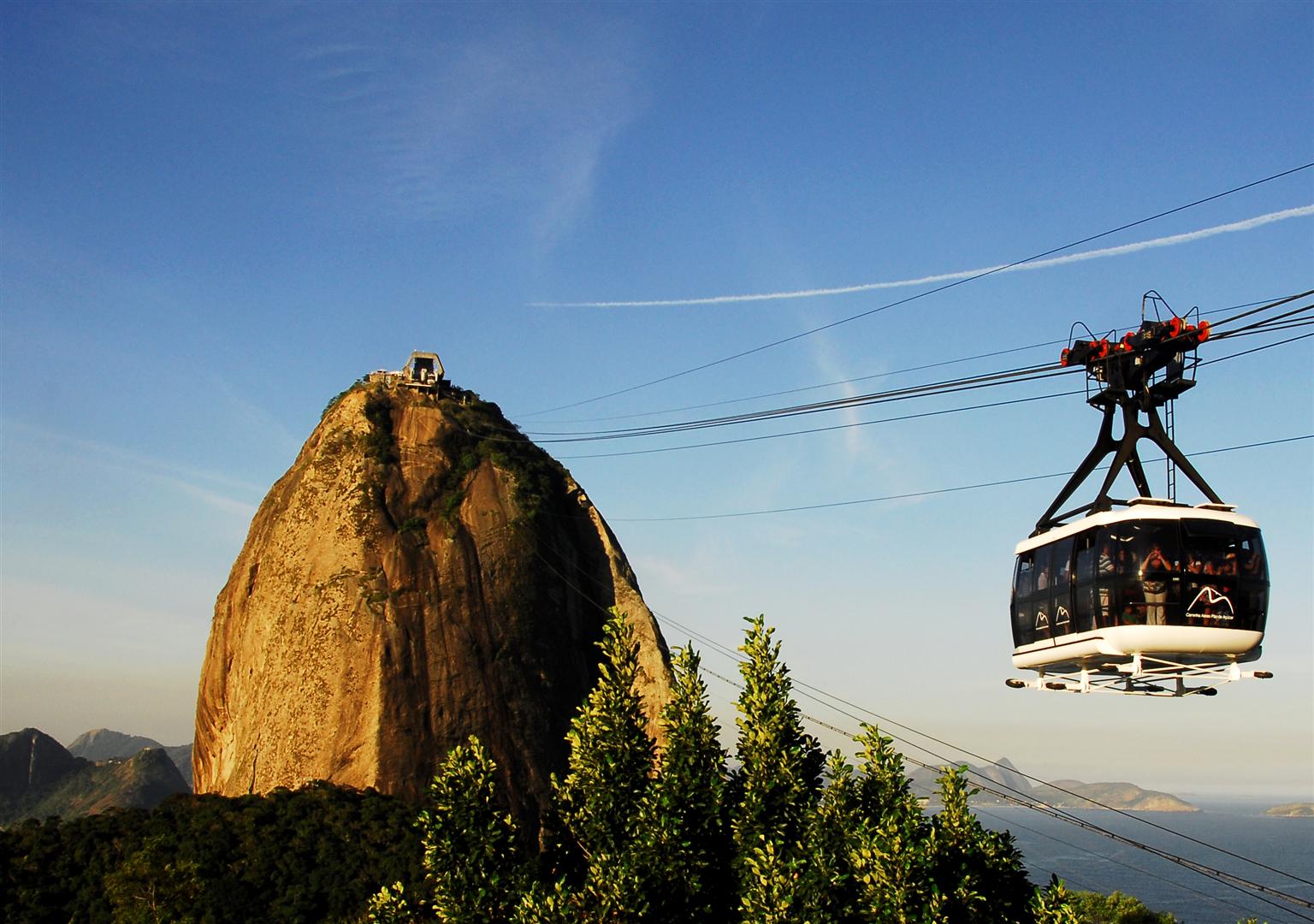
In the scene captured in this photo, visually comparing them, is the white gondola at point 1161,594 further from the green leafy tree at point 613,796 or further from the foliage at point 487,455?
the foliage at point 487,455

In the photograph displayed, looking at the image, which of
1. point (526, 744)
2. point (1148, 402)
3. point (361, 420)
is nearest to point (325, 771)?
point (526, 744)

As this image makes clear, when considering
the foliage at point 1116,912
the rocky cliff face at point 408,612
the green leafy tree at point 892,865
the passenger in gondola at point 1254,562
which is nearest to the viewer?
the green leafy tree at point 892,865

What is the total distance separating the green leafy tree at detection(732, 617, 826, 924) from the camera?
20391 millimetres

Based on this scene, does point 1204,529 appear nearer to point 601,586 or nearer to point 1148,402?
point 1148,402

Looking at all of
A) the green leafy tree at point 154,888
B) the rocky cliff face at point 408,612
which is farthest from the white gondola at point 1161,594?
the rocky cliff face at point 408,612

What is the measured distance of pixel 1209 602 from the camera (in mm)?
20172

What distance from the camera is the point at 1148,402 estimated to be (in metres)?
21.9

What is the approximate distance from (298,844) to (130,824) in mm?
8108

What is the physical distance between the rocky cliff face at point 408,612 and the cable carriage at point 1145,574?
1530 inches

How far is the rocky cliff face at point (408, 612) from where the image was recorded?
5841cm

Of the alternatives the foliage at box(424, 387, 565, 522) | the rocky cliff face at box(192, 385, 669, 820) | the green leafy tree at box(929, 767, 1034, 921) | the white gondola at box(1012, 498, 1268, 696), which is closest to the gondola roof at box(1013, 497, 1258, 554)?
the white gondola at box(1012, 498, 1268, 696)

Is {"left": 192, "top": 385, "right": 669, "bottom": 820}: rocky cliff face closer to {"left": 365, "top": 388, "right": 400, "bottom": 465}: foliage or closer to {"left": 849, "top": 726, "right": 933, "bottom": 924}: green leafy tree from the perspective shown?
{"left": 365, "top": 388, "right": 400, "bottom": 465}: foliage

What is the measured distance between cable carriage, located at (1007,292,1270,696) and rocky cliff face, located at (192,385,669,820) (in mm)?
38858

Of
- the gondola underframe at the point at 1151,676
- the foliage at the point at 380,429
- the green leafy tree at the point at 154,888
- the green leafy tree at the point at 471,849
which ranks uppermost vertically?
the foliage at the point at 380,429
